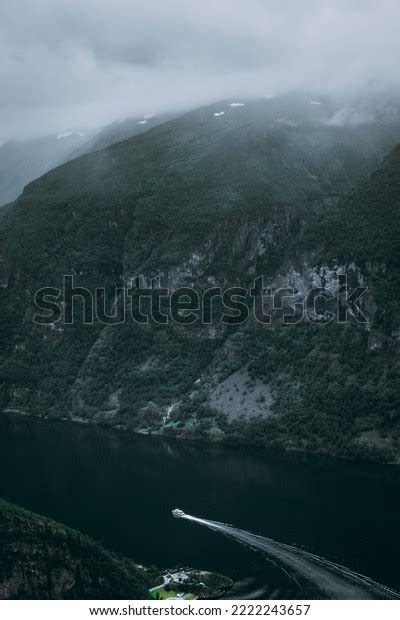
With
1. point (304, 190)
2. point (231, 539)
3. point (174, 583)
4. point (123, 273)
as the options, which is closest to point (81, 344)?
point (123, 273)

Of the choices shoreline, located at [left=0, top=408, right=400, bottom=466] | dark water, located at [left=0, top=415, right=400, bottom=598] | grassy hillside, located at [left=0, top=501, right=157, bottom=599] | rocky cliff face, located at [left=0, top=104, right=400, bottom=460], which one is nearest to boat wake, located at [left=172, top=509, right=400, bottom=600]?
dark water, located at [left=0, top=415, right=400, bottom=598]

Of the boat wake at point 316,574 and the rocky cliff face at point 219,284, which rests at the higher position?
the rocky cliff face at point 219,284

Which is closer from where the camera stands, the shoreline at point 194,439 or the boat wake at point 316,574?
the boat wake at point 316,574

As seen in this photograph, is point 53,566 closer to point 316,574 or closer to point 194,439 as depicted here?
point 316,574

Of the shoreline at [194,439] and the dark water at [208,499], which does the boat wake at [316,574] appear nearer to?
the dark water at [208,499]

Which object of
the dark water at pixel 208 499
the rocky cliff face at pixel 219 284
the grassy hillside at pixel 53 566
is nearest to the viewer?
the grassy hillside at pixel 53 566

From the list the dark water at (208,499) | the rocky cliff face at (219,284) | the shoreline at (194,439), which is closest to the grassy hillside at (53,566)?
the dark water at (208,499)

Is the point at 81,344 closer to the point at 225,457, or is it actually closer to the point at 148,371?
the point at 148,371
